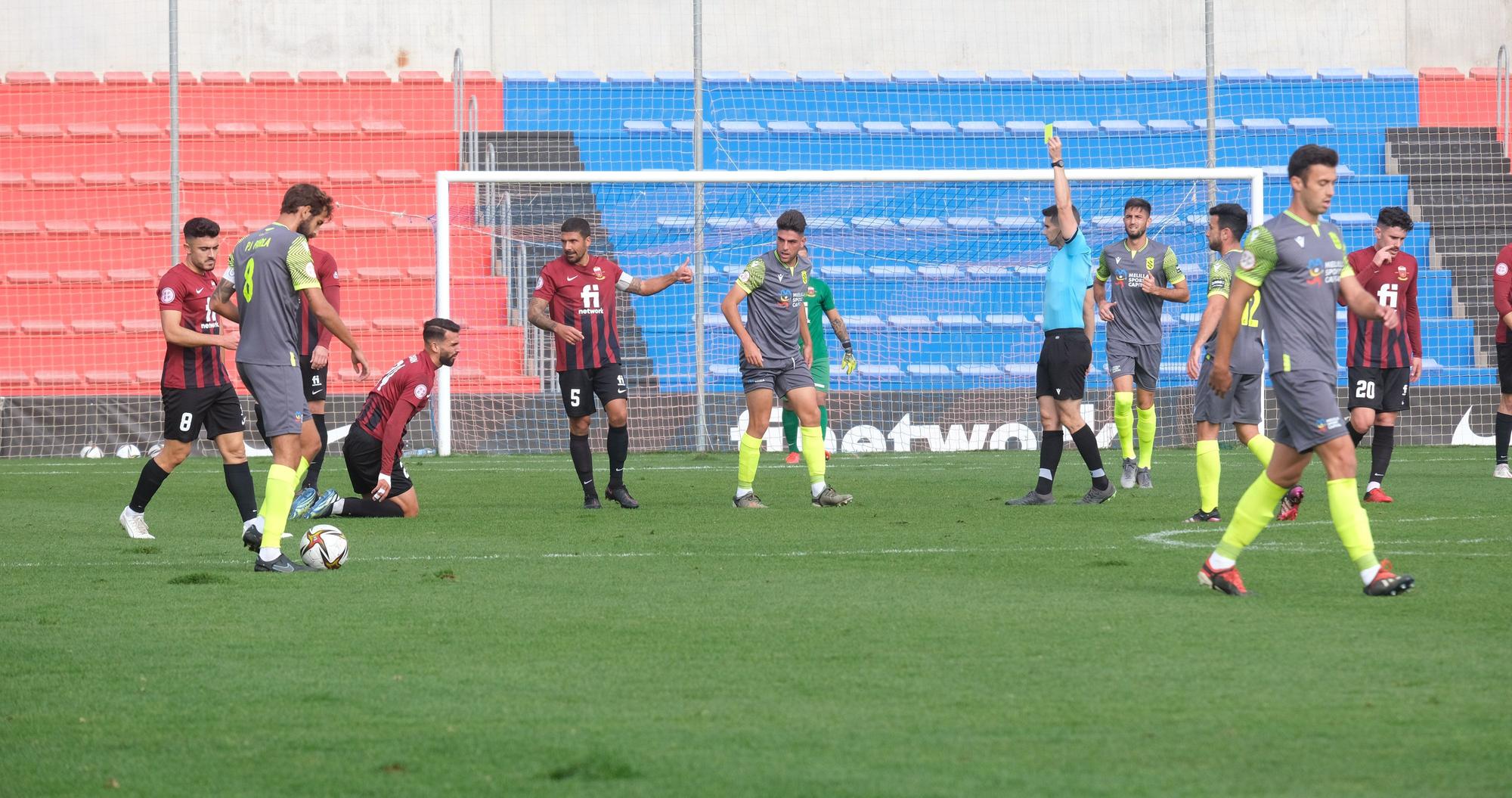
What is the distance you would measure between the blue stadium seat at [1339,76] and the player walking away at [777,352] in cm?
1445

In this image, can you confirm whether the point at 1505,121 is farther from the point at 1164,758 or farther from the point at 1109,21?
the point at 1164,758

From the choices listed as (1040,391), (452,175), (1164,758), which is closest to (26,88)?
(452,175)

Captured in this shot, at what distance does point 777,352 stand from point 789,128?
1142 cm

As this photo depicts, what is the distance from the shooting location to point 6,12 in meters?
23.3

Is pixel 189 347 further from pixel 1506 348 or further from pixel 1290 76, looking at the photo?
pixel 1290 76

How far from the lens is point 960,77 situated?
924 inches

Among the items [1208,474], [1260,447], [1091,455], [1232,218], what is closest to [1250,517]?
[1260,447]

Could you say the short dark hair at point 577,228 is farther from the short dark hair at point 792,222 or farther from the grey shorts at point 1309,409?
the grey shorts at point 1309,409

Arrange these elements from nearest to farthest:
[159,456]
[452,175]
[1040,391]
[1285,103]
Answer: [159,456]
[1040,391]
[452,175]
[1285,103]

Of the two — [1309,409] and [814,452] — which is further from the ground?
[1309,409]

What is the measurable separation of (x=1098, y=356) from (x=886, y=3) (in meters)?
6.75

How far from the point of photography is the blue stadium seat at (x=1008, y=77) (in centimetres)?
2345

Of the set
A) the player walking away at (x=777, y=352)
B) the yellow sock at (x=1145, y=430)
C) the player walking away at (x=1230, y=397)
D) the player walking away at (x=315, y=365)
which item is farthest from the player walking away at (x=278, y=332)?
the yellow sock at (x=1145, y=430)

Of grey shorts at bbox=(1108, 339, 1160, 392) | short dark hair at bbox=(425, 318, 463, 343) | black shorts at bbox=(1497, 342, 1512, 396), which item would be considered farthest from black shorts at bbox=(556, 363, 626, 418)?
black shorts at bbox=(1497, 342, 1512, 396)
